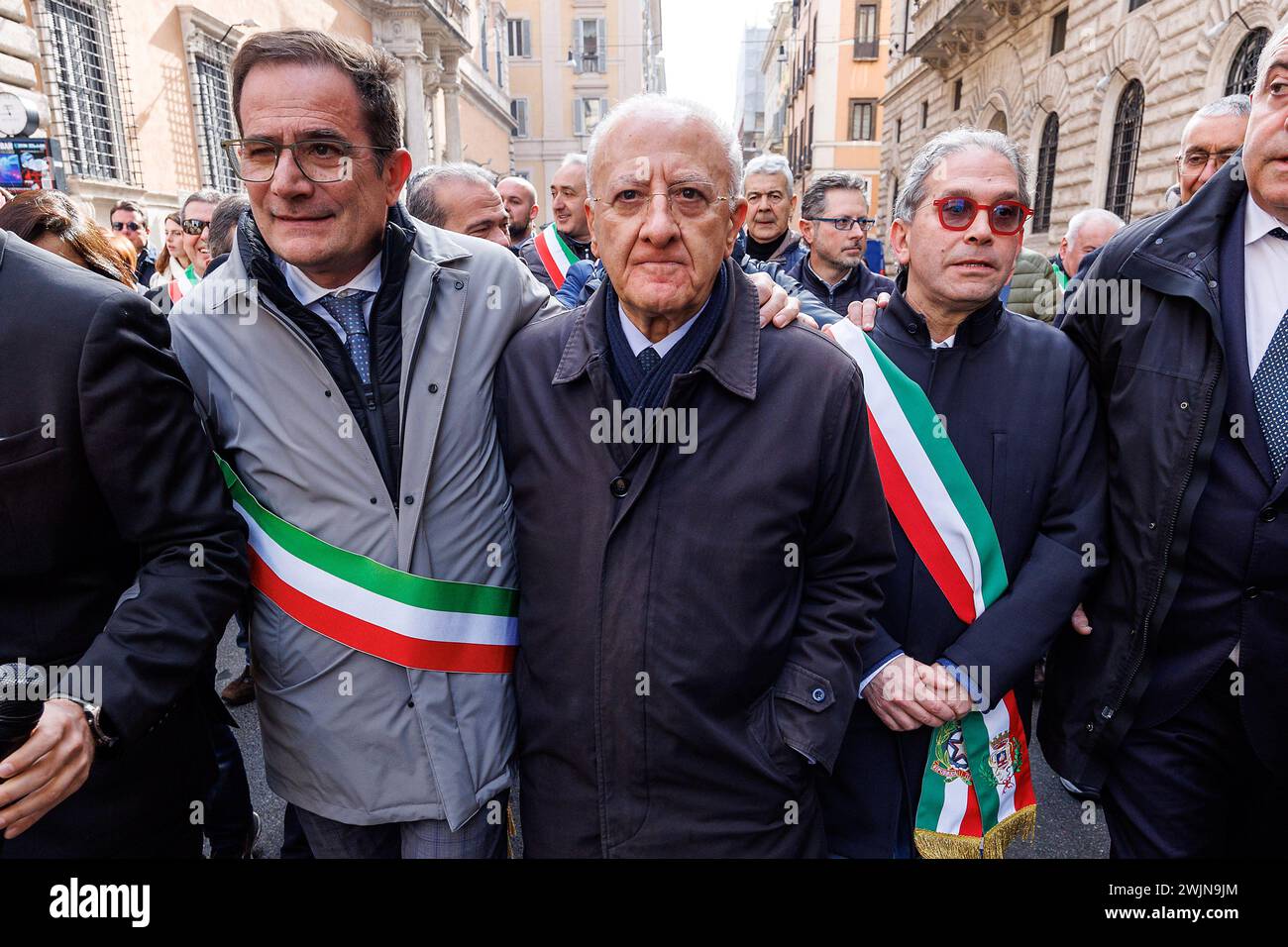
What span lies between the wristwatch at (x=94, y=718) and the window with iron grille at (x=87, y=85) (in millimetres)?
10849

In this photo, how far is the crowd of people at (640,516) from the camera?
1.60m

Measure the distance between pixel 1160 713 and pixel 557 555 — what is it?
1563mm

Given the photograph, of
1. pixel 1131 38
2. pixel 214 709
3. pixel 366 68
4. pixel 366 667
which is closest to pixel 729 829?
pixel 366 667

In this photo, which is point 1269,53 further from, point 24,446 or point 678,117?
point 24,446

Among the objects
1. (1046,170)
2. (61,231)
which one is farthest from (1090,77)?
(61,231)

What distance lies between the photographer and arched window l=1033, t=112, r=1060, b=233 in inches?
615

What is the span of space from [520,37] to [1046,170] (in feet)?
109

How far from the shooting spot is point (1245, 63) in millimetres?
9812

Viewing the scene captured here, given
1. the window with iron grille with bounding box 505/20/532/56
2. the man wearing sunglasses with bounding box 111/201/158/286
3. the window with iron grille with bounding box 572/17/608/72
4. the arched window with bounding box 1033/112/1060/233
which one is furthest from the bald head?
the window with iron grille with bounding box 505/20/532/56

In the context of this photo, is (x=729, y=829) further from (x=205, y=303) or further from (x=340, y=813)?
(x=205, y=303)

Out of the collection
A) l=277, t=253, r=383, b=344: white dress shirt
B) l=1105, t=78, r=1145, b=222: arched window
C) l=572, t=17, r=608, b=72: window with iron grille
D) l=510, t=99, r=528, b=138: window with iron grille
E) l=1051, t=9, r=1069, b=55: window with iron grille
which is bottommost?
l=277, t=253, r=383, b=344: white dress shirt

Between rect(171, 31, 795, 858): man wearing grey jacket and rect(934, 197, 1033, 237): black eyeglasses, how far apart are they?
2.02 feet

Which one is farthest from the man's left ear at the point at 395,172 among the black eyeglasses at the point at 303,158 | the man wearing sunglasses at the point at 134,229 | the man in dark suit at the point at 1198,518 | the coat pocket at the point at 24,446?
the man wearing sunglasses at the point at 134,229

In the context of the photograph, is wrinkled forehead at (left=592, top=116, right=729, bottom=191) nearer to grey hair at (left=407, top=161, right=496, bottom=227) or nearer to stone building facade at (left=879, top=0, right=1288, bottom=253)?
grey hair at (left=407, top=161, right=496, bottom=227)
